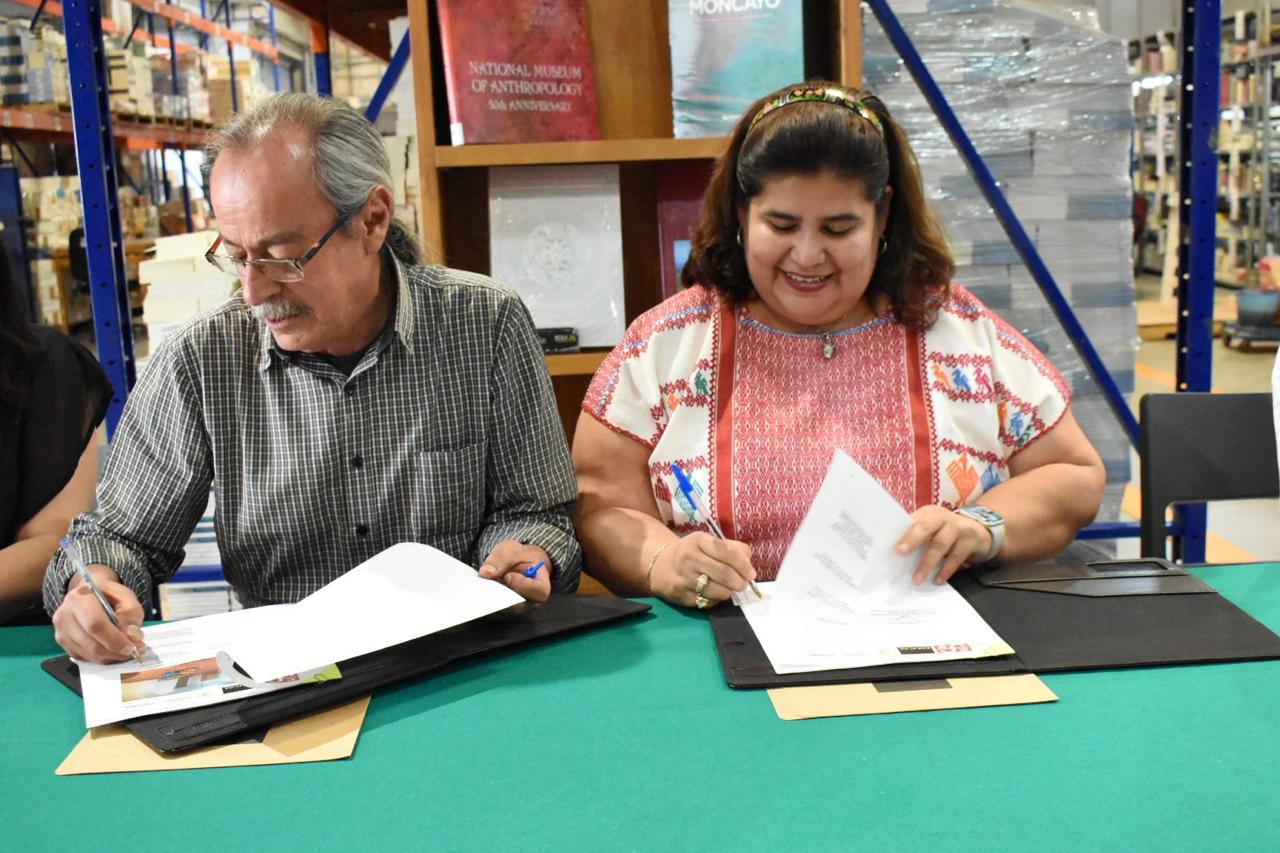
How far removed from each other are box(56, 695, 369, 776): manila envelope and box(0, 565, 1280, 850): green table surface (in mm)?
16

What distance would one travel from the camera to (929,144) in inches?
119

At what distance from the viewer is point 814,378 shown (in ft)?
5.58

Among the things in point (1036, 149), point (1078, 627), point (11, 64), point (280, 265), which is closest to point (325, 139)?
point (280, 265)

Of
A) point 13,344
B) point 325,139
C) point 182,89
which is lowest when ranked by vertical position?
point 13,344

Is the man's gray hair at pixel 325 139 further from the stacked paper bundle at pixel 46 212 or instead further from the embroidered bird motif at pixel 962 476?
the stacked paper bundle at pixel 46 212

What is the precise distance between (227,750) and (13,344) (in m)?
0.99

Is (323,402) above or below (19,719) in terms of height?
above

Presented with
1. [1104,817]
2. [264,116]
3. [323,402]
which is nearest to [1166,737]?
[1104,817]

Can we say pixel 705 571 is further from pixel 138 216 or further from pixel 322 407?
pixel 138 216

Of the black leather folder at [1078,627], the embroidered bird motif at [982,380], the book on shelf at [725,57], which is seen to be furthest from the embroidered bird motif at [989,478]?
the book on shelf at [725,57]

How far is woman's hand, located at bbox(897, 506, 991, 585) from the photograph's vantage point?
1.39 meters

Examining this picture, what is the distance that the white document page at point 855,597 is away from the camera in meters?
1.24

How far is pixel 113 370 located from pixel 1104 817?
2207 mm

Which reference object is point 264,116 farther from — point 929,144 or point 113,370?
point 929,144
